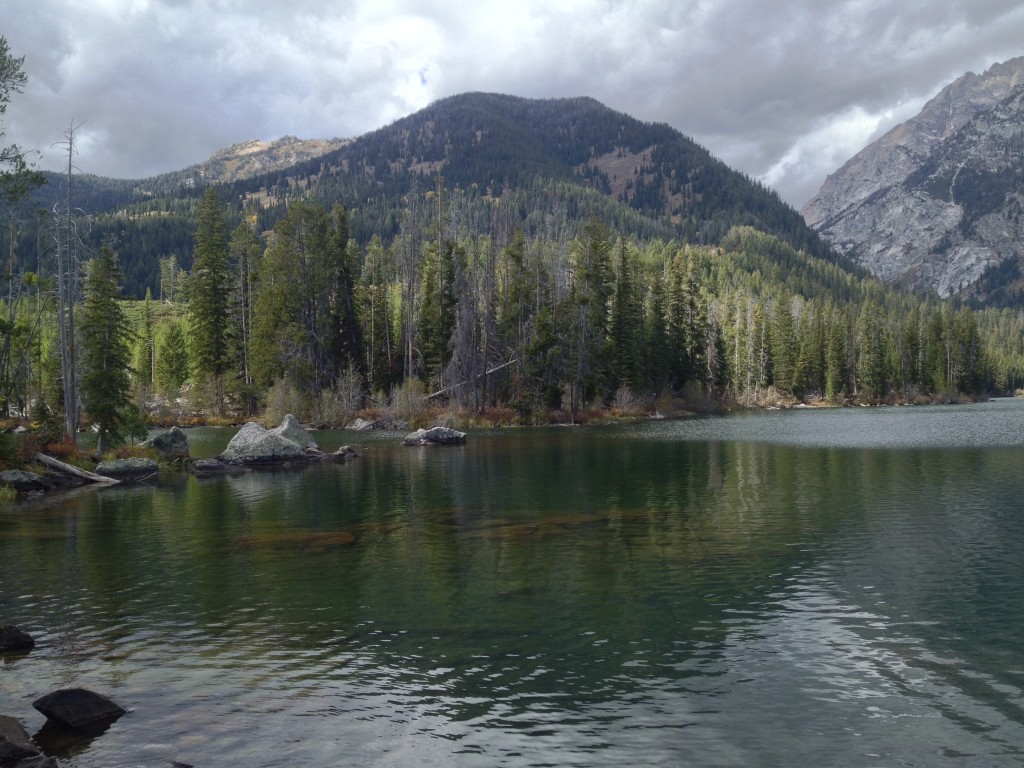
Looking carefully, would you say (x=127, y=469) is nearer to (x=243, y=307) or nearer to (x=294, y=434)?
(x=294, y=434)

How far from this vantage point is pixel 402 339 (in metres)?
90.2

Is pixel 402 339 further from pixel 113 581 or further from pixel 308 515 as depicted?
pixel 113 581

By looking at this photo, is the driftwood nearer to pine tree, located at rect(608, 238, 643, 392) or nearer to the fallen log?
the fallen log

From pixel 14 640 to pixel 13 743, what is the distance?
5.14 m

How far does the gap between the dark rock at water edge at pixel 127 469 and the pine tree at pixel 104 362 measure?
3.35 m

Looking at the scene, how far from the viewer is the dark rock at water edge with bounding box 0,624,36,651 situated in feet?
42.1

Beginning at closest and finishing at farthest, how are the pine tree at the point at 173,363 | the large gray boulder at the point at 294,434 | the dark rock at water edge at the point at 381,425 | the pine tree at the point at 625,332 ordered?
the large gray boulder at the point at 294,434
the dark rock at water edge at the point at 381,425
the pine tree at the point at 625,332
the pine tree at the point at 173,363

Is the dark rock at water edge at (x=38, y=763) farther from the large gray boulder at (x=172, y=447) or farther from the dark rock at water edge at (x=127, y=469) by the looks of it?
the large gray boulder at (x=172, y=447)

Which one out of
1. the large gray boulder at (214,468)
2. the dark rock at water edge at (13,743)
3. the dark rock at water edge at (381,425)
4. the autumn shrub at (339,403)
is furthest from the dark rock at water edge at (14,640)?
the autumn shrub at (339,403)

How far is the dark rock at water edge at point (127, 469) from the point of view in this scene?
39938 mm

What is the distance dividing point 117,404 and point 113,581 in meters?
28.3

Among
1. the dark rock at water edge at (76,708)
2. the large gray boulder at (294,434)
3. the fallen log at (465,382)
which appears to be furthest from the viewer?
the fallen log at (465,382)

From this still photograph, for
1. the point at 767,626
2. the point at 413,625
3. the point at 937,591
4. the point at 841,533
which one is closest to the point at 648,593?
the point at 767,626

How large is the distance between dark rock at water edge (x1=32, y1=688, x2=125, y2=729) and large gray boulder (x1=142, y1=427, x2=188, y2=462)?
37408mm
